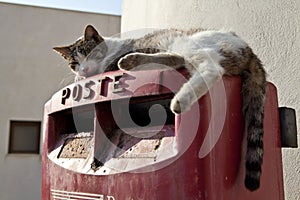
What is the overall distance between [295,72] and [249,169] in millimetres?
651

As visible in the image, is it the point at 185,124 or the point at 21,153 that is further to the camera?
the point at 21,153

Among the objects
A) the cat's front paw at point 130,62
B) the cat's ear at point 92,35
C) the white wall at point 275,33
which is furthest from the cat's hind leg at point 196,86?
the cat's ear at point 92,35

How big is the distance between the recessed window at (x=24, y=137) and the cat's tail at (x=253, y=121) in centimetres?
601

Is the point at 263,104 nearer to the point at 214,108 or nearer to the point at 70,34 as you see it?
the point at 214,108

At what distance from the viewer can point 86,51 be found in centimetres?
175

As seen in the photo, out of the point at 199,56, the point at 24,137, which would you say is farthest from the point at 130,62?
the point at 24,137

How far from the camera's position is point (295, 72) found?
1.55 m

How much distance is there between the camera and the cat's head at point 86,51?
166cm

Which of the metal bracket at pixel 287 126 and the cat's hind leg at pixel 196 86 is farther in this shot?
the metal bracket at pixel 287 126

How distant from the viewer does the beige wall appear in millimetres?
6613

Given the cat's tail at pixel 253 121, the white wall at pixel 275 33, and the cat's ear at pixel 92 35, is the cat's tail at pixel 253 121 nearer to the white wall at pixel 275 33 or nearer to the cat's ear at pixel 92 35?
the white wall at pixel 275 33

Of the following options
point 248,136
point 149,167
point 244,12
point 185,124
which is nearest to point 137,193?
point 149,167

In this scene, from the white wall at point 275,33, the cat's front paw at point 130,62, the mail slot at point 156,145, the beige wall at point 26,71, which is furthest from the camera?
the beige wall at point 26,71

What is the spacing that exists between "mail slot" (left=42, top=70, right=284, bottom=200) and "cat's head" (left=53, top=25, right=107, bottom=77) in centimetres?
31
